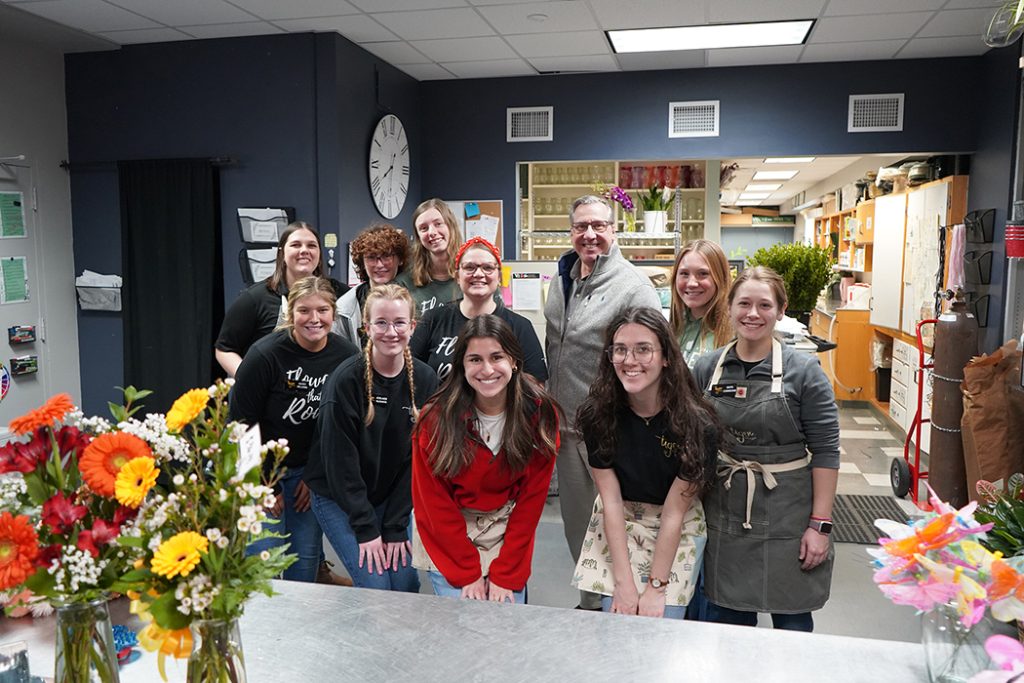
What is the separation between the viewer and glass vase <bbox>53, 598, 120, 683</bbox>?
104 centimetres

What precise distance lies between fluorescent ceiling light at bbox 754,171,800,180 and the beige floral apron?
28.6 feet

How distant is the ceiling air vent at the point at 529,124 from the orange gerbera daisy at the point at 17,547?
5.06 m

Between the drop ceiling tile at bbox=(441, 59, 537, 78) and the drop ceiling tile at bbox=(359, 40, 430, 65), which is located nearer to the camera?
the drop ceiling tile at bbox=(359, 40, 430, 65)

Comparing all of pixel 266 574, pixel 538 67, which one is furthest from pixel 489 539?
pixel 538 67

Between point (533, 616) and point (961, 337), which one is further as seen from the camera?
point (961, 337)

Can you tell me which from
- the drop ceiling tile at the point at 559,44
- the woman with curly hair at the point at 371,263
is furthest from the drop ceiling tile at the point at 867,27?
the woman with curly hair at the point at 371,263

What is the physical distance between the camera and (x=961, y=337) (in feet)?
12.7

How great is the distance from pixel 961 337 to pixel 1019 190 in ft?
3.22

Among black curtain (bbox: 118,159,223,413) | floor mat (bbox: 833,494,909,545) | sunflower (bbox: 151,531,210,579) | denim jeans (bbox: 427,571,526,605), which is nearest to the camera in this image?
sunflower (bbox: 151,531,210,579)

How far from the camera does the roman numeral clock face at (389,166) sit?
16.5ft

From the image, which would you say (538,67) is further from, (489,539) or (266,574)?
(266,574)

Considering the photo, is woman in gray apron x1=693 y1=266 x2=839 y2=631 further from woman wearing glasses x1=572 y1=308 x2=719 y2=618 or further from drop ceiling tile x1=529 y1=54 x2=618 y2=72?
drop ceiling tile x1=529 y1=54 x2=618 y2=72


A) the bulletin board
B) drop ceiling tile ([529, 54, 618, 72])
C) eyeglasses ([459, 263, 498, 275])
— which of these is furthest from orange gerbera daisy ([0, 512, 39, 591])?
the bulletin board

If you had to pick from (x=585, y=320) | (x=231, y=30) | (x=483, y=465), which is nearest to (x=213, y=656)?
(x=483, y=465)
